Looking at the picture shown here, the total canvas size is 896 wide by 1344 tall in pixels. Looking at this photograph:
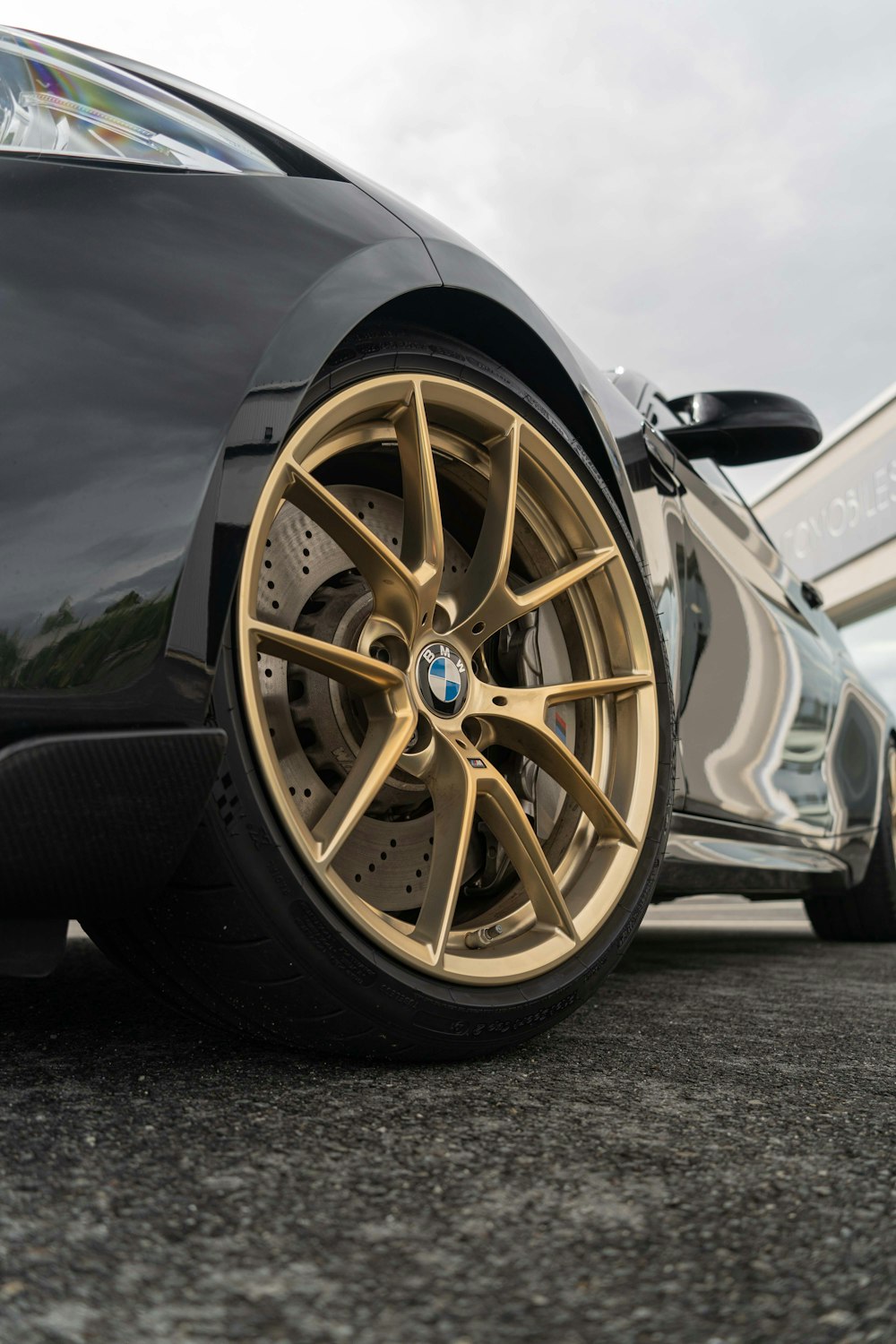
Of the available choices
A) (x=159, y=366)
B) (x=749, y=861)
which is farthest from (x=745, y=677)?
(x=159, y=366)

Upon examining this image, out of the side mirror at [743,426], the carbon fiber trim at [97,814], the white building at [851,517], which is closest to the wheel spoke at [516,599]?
the carbon fiber trim at [97,814]

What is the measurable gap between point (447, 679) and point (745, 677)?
119 centimetres

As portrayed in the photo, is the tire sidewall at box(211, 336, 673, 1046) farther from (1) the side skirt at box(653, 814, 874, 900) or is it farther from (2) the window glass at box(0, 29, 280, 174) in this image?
(1) the side skirt at box(653, 814, 874, 900)

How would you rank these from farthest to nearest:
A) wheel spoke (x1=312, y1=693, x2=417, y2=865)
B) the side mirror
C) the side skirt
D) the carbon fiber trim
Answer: the side mirror
the side skirt
wheel spoke (x1=312, y1=693, x2=417, y2=865)
the carbon fiber trim

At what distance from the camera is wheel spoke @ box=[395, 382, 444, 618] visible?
4.48 feet

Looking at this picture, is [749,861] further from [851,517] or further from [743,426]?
[851,517]

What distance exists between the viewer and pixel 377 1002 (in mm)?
1151

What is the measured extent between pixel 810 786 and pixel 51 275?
2.26 meters

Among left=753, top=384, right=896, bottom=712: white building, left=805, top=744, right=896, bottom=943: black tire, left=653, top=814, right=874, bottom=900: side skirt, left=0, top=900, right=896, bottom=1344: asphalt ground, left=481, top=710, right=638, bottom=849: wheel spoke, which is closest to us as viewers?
left=0, top=900, right=896, bottom=1344: asphalt ground

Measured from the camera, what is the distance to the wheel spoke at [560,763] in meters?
1.46

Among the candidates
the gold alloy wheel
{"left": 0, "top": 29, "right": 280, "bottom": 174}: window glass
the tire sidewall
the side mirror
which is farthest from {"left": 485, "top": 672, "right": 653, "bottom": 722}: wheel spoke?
the side mirror

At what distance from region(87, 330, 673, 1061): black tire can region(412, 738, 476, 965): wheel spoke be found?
6 centimetres

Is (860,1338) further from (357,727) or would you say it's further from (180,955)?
(357,727)

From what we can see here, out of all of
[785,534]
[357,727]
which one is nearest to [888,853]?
[357,727]
